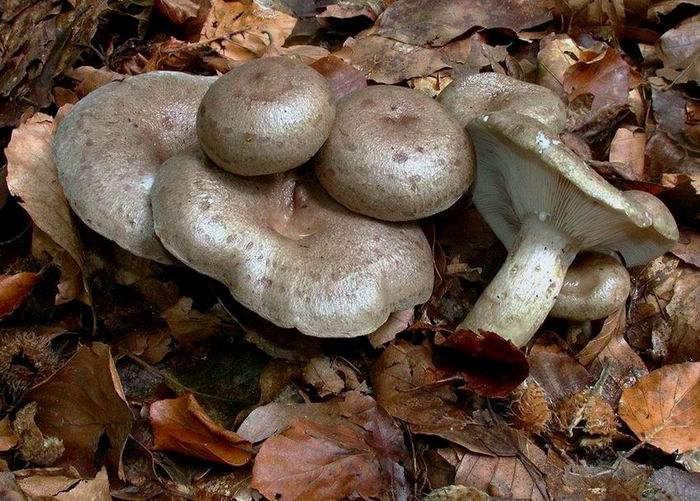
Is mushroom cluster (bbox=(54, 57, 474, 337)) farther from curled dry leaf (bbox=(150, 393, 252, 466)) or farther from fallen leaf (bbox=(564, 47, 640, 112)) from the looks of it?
fallen leaf (bbox=(564, 47, 640, 112))

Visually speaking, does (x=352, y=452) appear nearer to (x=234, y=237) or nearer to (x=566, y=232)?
(x=234, y=237)

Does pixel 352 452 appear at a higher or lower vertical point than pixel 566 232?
lower

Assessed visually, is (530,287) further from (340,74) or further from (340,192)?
(340,74)

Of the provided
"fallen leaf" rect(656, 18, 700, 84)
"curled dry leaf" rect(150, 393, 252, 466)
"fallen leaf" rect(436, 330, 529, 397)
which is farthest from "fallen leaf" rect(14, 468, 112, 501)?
"fallen leaf" rect(656, 18, 700, 84)

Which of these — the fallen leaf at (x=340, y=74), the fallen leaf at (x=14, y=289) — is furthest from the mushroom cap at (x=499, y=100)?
the fallen leaf at (x=14, y=289)

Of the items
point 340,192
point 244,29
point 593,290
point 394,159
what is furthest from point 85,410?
point 244,29

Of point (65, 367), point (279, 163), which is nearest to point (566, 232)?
point (279, 163)

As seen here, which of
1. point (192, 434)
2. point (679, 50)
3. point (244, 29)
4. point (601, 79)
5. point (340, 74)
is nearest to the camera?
point (192, 434)

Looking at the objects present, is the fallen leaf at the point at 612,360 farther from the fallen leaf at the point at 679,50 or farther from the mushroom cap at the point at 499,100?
the fallen leaf at the point at 679,50
